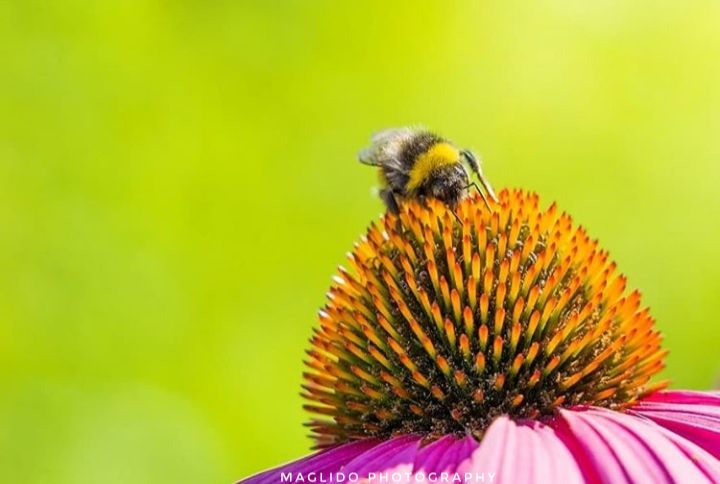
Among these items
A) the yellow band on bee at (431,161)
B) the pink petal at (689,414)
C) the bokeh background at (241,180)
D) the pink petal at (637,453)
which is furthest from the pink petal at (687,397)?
the bokeh background at (241,180)

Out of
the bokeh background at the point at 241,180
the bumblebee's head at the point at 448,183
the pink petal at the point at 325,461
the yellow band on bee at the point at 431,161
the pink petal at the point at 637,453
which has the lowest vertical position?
the pink petal at the point at 637,453

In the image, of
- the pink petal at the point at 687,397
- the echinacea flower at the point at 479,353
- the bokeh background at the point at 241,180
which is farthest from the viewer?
the bokeh background at the point at 241,180

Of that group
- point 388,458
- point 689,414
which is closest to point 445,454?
point 388,458

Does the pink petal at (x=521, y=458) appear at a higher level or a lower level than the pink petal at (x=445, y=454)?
lower

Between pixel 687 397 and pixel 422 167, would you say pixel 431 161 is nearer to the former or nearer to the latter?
pixel 422 167

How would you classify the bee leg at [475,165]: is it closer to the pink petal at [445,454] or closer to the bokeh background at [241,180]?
the pink petal at [445,454]

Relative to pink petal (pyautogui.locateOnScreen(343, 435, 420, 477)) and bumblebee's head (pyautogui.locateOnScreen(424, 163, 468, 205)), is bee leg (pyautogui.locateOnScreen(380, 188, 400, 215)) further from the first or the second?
pink petal (pyautogui.locateOnScreen(343, 435, 420, 477))

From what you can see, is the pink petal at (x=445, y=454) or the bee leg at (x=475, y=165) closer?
the pink petal at (x=445, y=454)
